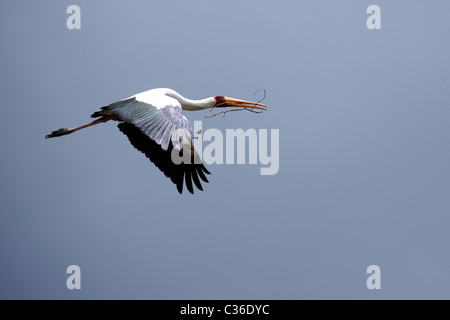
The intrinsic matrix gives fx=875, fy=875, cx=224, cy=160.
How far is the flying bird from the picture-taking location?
58.3ft

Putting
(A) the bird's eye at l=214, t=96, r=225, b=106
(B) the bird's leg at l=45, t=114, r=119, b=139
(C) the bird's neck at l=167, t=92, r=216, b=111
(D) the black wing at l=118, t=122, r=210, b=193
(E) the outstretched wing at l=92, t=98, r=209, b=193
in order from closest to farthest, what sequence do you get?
(E) the outstretched wing at l=92, t=98, r=209, b=193
(D) the black wing at l=118, t=122, r=210, b=193
(B) the bird's leg at l=45, t=114, r=119, b=139
(C) the bird's neck at l=167, t=92, r=216, b=111
(A) the bird's eye at l=214, t=96, r=225, b=106

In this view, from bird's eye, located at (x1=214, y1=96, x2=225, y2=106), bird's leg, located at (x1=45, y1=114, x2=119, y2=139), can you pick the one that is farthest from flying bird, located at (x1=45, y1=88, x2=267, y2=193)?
bird's eye, located at (x1=214, y1=96, x2=225, y2=106)

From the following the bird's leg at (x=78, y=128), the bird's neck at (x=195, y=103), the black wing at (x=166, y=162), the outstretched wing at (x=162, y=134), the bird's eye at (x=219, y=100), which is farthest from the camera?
the bird's eye at (x=219, y=100)

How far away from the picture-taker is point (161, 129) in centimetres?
1767

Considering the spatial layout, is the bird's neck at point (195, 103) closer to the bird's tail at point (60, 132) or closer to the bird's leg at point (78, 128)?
the bird's leg at point (78, 128)

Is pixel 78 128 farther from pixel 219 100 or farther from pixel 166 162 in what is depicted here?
pixel 219 100

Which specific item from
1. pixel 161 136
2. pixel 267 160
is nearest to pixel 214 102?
pixel 267 160

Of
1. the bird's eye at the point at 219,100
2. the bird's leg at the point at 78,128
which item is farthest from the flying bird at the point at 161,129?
the bird's eye at the point at 219,100

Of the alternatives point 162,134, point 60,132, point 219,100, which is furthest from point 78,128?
point 162,134

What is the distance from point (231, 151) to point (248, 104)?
3.36 meters

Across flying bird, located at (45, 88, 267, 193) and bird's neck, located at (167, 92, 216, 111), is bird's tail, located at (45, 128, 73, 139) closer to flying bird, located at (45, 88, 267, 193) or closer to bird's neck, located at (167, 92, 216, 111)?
flying bird, located at (45, 88, 267, 193)

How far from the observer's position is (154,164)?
62.5 ft

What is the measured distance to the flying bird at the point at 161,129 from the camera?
17.8 meters
